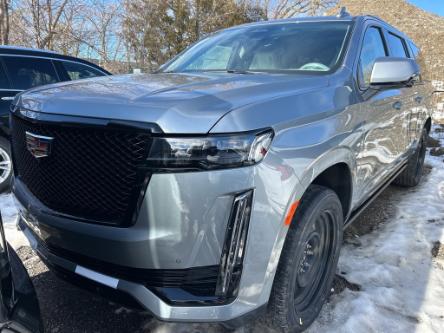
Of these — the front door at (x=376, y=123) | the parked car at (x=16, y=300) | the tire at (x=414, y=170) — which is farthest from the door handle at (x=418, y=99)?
the parked car at (x=16, y=300)

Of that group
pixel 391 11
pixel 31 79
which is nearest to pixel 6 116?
pixel 31 79

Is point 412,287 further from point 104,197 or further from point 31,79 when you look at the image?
point 31,79

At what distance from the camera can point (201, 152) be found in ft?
5.08

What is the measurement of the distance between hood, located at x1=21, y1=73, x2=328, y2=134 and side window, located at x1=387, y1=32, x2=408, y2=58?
188cm

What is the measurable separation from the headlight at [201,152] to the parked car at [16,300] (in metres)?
0.71

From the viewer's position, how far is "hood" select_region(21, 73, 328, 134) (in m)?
1.56

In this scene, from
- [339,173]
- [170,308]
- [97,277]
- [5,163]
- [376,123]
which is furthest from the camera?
[5,163]

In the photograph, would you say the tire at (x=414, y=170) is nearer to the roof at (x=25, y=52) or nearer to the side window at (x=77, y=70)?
the side window at (x=77, y=70)

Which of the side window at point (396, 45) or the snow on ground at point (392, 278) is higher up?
the side window at point (396, 45)

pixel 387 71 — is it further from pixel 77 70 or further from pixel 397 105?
pixel 77 70

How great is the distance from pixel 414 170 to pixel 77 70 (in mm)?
4874

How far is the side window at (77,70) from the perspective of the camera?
547 cm

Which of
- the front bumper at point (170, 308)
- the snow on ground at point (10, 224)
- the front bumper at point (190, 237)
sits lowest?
the snow on ground at point (10, 224)

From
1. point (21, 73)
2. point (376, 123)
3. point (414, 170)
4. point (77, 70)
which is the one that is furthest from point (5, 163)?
point (414, 170)
